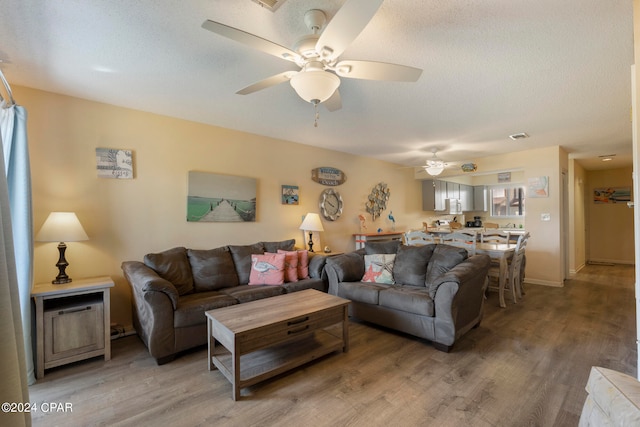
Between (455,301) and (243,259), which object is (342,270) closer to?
(243,259)

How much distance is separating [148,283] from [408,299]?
236cm

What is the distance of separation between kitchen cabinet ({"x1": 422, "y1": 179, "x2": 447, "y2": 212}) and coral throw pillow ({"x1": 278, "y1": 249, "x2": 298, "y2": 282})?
4.60 m

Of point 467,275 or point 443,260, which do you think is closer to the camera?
point 467,275

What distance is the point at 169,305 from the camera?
254cm

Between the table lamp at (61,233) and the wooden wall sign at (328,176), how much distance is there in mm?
3170

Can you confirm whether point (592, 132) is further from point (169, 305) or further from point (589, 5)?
point (169, 305)

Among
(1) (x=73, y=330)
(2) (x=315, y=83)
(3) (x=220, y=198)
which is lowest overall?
(1) (x=73, y=330)

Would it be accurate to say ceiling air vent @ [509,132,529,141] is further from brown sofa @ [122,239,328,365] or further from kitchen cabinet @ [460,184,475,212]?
kitchen cabinet @ [460,184,475,212]

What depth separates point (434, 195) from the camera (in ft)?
23.2

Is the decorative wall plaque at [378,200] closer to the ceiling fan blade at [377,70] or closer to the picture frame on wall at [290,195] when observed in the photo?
the picture frame on wall at [290,195]

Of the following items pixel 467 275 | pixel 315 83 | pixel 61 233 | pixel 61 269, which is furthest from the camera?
pixel 467 275

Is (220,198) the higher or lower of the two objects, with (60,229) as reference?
higher

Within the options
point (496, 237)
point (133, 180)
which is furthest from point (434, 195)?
point (133, 180)

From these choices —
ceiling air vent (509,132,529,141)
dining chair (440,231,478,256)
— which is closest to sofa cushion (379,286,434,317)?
dining chair (440,231,478,256)
